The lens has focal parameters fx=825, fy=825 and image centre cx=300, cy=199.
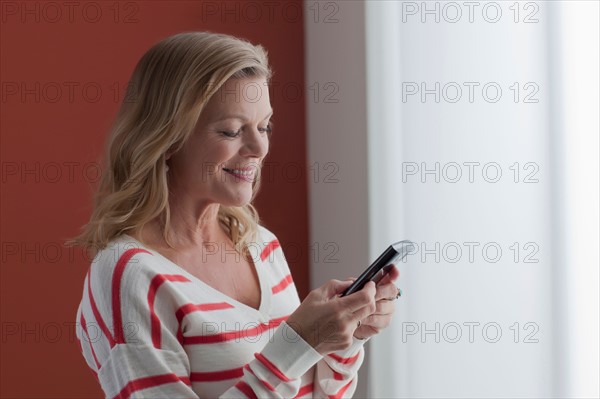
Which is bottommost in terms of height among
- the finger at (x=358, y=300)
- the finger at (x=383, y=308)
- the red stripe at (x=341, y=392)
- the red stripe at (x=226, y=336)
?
the red stripe at (x=341, y=392)

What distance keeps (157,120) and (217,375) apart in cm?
39

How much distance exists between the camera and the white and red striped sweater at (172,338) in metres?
1.12

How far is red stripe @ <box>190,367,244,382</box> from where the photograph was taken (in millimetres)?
1173

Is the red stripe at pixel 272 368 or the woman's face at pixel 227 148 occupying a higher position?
the woman's face at pixel 227 148

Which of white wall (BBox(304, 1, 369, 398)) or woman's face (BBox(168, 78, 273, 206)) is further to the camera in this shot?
white wall (BBox(304, 1, 369, 398))

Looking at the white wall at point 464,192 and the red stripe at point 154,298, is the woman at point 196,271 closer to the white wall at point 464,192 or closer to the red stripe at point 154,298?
the red stripe at point 154,298

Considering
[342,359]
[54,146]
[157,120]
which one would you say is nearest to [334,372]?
[342,359]

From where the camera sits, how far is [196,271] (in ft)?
4.18

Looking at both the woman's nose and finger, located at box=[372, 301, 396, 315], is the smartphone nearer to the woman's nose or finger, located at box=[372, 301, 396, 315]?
finger, located at box=[372, 301, 396, 315]

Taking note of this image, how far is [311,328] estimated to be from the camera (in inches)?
45.7

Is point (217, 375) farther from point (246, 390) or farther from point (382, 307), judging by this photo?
point (382, 307)

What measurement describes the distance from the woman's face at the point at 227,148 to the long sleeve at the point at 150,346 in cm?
16

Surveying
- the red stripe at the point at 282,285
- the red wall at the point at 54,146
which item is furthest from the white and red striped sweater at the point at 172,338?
the red wall at the point at 54,146

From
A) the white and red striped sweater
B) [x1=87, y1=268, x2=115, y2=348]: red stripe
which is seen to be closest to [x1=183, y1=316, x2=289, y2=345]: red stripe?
the white and red striped sweater
